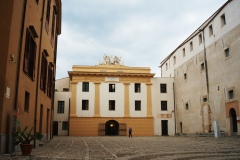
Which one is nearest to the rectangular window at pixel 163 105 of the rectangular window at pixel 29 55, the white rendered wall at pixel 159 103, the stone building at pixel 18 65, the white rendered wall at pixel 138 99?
the white rendered wall at pixel 159 103

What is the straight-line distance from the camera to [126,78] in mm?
40094

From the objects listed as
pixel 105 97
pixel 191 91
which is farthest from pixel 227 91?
pixel 105 97

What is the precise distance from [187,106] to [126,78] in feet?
31.6

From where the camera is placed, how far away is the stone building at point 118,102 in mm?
38275

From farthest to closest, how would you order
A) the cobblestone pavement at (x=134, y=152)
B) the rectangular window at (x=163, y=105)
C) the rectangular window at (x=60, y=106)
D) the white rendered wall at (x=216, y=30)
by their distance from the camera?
1. the rectangular window at (x=163, y=105)
2. the rectangular window at (x=60, y=106)
3. the white rendered wall at (x=216, y=30)
4. the cobblestone pavement at (x=134, y=152)

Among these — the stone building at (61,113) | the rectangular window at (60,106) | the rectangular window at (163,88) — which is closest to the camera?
the stone building at (61,113)

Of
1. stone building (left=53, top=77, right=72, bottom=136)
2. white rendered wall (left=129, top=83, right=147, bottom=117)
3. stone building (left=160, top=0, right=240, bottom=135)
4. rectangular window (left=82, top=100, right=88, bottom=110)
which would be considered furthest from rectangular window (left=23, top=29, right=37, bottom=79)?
white rendered wall (left=129, top=83, right=147, bottom=117)

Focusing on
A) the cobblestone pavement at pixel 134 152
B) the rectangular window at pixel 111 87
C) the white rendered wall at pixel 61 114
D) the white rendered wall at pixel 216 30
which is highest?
the white rendered wall at pixel 216 30

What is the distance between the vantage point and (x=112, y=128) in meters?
39.7

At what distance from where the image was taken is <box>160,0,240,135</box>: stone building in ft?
85.6

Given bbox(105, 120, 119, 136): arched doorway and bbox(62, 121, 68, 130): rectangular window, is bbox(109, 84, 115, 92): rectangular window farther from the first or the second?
bbox(62, 121, 68, 130): rectangular window

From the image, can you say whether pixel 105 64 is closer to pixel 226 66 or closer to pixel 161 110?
pixel 161 110

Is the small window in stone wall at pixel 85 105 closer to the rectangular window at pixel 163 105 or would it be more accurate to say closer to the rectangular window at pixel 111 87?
the rectangular window at pixel 111 87

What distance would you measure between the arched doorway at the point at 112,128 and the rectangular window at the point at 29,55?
26961 millimetres
